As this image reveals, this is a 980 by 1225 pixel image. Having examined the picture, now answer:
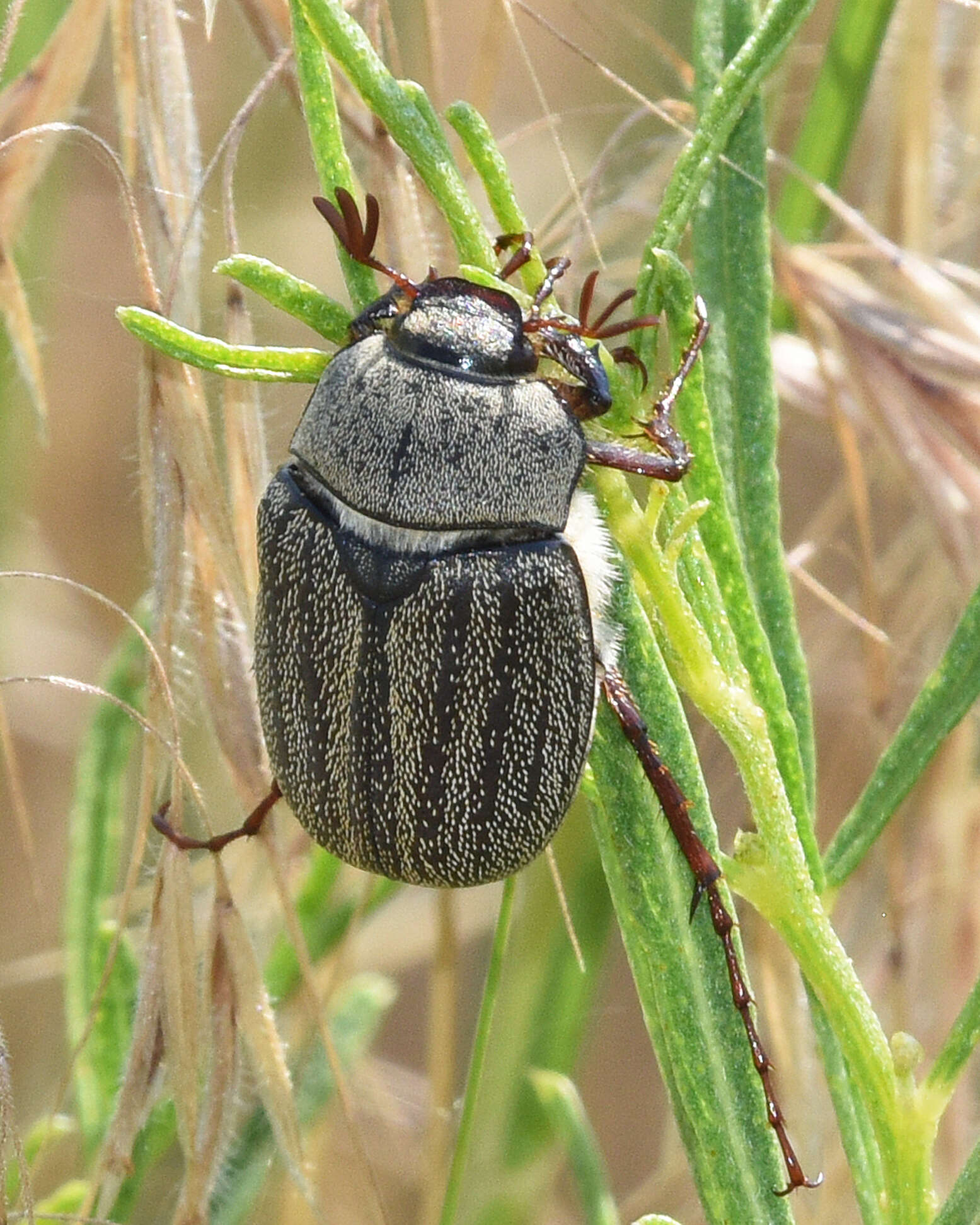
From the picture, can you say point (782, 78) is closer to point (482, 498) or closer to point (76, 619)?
point (482, 498)

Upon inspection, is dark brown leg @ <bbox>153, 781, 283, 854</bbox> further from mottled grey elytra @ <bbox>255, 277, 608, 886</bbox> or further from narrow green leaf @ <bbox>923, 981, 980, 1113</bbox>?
narrow green leaf @ <bbox>923, 981, 980, 1113</bbox>

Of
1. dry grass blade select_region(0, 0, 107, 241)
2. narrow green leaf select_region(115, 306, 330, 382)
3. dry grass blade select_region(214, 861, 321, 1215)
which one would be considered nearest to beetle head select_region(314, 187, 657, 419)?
narrow green leaf select_region(115, 306, 330, 382)

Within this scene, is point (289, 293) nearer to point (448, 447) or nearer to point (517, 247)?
point (517, 247)

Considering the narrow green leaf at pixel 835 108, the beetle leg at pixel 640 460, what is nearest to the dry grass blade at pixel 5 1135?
the beetle leg at pixel 640 460

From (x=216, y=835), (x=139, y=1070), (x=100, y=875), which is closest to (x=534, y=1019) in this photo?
(x=100, y=875)

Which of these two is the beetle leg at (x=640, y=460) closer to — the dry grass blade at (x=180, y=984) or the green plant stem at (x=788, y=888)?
the green plant stem at (x=788, y=888)

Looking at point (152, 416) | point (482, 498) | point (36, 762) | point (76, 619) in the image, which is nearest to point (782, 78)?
point (482, 498)
